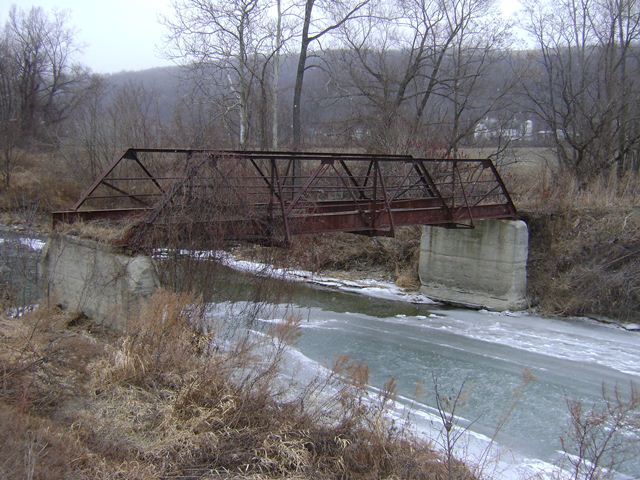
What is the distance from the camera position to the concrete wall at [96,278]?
10.1 meters

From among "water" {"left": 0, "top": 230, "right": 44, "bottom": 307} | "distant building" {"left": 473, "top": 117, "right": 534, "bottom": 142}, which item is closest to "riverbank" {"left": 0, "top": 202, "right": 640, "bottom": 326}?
"water" {"left": 0, "top": 230, "right": 44, "bottom": 307}

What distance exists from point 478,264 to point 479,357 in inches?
239

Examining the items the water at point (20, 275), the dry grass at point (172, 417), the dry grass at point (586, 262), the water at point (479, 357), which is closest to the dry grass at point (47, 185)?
the water at point (20, 275)

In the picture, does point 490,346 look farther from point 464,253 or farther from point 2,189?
point 2,189

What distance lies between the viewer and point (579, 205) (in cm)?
1894

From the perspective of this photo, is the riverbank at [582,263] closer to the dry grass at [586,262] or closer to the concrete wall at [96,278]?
the dry grass at [586,262]

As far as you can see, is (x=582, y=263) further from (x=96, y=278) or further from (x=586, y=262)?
(x=96, y=278)

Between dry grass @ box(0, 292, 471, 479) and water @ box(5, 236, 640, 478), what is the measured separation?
1.85 metres

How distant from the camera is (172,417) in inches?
245

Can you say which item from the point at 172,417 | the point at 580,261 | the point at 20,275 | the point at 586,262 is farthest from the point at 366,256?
the point at 172,417

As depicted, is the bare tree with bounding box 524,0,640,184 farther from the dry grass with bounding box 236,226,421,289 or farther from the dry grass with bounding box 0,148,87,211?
the dry grass with bounding box 0,148,87,211

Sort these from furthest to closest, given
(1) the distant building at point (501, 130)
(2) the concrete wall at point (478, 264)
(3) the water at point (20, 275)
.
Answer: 1. (1) the distant building at point (501, 130)
2. (2) the concrete wall at point (478, 264)
3. (3) the water at point (20, 275)

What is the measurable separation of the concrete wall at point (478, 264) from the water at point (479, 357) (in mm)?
852

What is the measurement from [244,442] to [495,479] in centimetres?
293
